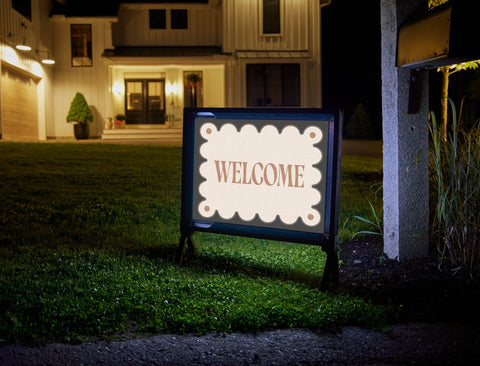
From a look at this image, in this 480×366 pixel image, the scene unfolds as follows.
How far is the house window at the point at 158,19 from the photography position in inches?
1018

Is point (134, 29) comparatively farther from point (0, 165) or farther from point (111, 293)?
point (111, 293)

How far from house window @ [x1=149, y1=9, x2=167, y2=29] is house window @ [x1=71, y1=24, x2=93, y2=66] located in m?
3.13

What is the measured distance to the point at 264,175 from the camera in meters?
4.08

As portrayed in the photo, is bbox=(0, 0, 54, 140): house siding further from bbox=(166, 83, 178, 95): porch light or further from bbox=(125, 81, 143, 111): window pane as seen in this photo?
bbox=(166, 83, 178, 95): porch light

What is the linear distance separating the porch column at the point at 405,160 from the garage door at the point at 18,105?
1746 cm

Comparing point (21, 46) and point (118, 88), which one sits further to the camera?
point (118, 88)

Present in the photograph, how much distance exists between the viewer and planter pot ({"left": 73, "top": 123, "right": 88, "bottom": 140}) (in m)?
22.6

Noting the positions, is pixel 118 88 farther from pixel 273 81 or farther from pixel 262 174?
pixel 262 174

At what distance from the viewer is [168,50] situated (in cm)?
2467

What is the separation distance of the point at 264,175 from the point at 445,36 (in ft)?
5.47

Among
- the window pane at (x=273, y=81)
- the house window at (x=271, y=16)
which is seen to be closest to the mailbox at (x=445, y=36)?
the window pane at (x=273, y=81)

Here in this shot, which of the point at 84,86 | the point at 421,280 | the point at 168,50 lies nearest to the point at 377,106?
the point at 168,50

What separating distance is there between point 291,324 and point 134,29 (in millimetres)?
25138

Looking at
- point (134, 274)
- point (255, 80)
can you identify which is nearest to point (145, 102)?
point (255, 80)
